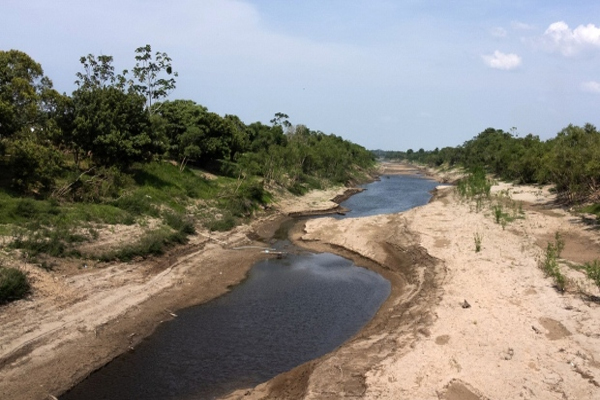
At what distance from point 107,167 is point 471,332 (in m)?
34.2

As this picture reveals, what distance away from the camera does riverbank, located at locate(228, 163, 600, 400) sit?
14.1 m

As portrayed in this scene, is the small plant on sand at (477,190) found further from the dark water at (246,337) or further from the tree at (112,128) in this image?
the tree at (112,128)

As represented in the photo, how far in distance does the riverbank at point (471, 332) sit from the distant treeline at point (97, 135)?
75.3 feet

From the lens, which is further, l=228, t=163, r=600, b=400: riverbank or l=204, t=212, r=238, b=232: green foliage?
l=204, t=212, r=238, b=232: green foliage

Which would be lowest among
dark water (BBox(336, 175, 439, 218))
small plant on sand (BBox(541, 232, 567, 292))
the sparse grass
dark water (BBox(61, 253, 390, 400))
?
dark water (BBox(61, 253, 390, 400))

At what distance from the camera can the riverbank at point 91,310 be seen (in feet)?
54.2

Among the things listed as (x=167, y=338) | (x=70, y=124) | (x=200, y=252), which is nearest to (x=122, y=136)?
(x=70, y=124)

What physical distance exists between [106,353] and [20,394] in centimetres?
362

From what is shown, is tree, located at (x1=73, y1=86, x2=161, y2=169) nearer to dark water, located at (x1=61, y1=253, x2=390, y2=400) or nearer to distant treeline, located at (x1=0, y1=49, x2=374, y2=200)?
distant treeline, located at (x1=0, y1=49, x2=374, y2=200)

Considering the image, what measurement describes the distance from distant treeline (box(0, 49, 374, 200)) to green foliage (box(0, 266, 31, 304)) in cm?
1156

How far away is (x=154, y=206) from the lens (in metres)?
38.4

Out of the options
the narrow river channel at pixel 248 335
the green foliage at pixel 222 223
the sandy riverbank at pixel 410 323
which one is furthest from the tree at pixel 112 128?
the narrow river channel at pixel 248 335

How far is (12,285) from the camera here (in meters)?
20.2

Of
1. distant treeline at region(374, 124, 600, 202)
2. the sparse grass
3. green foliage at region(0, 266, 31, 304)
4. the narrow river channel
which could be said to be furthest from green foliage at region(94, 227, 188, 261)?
distant treeline at region(374, 124, 600, 202)
